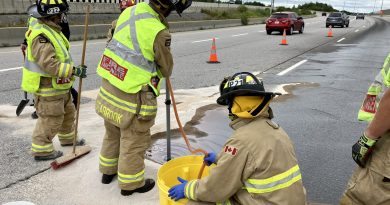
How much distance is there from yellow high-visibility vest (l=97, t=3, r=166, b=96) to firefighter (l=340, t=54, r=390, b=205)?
5.52 ft

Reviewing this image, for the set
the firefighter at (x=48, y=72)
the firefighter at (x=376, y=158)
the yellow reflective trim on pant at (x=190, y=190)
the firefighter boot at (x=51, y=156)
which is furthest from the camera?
the firefighter boot at (x=51, y=156)

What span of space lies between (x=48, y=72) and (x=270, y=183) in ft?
8.71

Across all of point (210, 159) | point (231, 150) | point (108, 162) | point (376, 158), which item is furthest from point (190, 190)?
point (108, 162)

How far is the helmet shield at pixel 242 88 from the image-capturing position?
7.70 feet

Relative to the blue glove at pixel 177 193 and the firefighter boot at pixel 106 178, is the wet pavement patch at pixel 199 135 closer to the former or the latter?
the firefighter boot at pixel 106 178

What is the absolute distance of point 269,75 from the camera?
9.80 metres

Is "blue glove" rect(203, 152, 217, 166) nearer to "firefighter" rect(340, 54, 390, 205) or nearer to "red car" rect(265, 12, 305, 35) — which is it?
"firefighter" rect(340, 54, 390, 205)

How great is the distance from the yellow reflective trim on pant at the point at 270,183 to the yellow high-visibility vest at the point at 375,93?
26.4 inches

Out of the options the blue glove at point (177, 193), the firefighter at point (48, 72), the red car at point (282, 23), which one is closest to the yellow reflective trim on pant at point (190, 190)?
the blue glove at point (177, 193)

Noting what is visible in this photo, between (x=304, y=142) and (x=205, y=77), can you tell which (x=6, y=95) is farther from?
(x=304, y=142)

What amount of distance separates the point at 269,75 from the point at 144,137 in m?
6.78

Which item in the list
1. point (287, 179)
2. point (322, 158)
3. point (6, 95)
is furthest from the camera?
point (6, 95)

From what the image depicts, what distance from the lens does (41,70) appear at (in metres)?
4.13

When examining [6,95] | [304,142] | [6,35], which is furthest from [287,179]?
[6,35]
